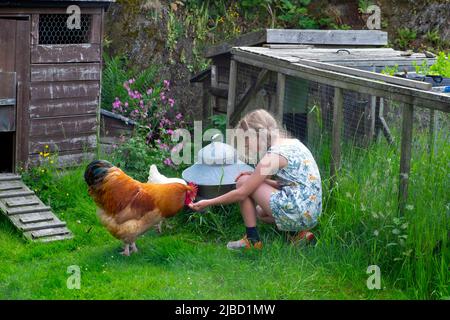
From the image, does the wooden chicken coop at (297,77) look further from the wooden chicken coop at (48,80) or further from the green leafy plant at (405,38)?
the green leafy plant at (405,38)

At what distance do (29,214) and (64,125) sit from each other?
163 cm

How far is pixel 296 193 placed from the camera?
22.2ft

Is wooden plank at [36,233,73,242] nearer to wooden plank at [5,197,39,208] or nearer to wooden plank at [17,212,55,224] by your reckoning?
wooden plank at [17,212,55,224]

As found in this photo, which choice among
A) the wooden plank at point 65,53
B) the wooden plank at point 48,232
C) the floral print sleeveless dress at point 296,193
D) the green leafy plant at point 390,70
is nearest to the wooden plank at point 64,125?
the wooden plank at point 65,53

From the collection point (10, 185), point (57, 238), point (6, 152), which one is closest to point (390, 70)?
point (57, 238)

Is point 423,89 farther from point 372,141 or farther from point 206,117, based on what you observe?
point 206,117

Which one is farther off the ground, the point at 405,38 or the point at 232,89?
the point at 405,38

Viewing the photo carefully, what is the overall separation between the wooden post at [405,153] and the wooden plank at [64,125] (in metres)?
4.45

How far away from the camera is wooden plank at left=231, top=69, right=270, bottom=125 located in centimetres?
841

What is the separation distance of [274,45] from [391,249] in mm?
3798

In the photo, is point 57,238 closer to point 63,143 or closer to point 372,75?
point 63,143

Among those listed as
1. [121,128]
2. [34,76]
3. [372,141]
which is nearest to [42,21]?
[34,76]

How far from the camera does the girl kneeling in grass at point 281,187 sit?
6758mm

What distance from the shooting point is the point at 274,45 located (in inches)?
369
